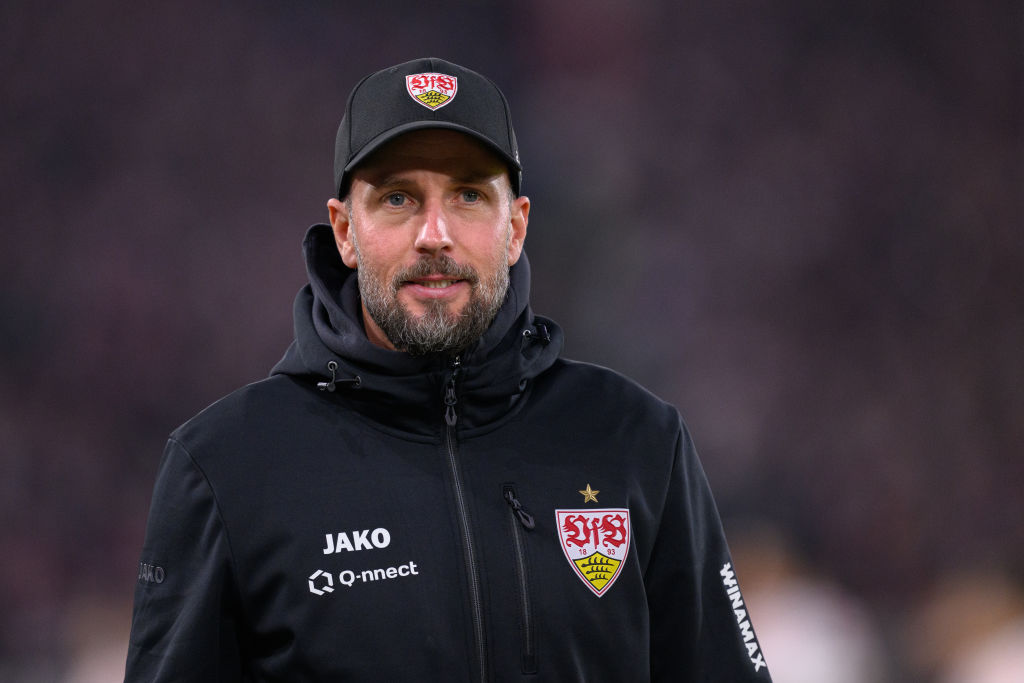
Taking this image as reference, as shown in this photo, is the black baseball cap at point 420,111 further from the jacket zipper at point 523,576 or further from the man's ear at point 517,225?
the jacket zipper at point 523,576

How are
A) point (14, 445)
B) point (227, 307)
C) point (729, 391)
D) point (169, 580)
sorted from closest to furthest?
point (169, 580), point (14, 445), point (227, 307), point (729, 391)

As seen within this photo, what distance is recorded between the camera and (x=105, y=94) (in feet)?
10.6

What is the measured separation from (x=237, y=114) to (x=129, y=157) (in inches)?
13.6

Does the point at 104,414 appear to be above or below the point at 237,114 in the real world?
below

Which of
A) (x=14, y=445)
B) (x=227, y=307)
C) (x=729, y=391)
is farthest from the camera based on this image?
(x=729, y=391)

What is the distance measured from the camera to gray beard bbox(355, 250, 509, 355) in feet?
4.70

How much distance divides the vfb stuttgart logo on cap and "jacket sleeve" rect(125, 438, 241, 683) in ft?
1.75

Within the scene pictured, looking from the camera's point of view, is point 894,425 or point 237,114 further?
point 894,425

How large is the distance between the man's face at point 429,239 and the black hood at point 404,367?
0.03 meters

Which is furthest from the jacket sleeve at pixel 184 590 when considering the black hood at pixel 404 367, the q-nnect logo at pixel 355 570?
the black hood at pixel 404 367

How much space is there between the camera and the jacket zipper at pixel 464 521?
1.35 m

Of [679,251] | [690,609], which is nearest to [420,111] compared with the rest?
[690,609]

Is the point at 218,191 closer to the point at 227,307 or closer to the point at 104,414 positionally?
the point at 227,307

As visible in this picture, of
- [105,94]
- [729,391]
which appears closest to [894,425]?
[729,391]
